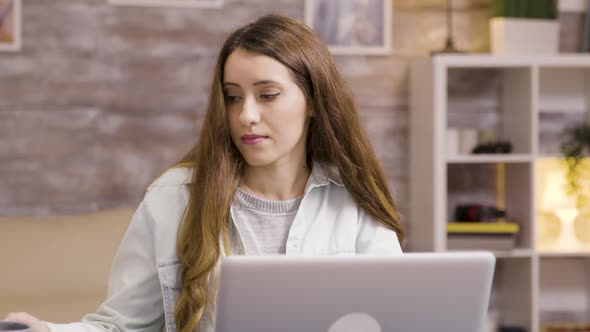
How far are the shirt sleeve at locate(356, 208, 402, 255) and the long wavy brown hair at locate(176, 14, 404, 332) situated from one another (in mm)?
18

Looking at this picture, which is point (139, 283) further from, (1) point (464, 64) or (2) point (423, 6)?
(2) point (423, 6)

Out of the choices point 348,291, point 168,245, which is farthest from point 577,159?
point 348,291

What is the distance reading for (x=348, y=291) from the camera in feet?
3.99

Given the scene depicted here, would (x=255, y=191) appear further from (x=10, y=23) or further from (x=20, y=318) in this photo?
(x=10, y=23)

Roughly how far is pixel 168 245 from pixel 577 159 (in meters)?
2.33

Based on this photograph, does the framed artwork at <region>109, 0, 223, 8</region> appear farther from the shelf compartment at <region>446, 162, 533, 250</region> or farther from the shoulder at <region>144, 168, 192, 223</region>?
the shoulder at <region>144, 168, 192, 223</region>

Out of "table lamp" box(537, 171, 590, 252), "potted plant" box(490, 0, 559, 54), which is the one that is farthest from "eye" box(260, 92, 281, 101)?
"table lamp" box(537, 171, 590, 252)

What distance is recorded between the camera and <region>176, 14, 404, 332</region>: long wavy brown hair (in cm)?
163

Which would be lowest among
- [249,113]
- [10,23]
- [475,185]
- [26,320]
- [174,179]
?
[26,320]

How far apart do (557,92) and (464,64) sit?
2.02 feet

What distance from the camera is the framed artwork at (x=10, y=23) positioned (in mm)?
3344

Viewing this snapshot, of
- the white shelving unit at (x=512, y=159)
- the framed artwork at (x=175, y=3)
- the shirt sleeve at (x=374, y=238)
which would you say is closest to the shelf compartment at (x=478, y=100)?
the white shelving unit at (x=512, y=159)

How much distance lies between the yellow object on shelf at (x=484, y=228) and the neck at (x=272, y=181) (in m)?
1.72

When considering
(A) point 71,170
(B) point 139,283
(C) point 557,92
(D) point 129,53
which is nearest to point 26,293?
(A) point 71,170
